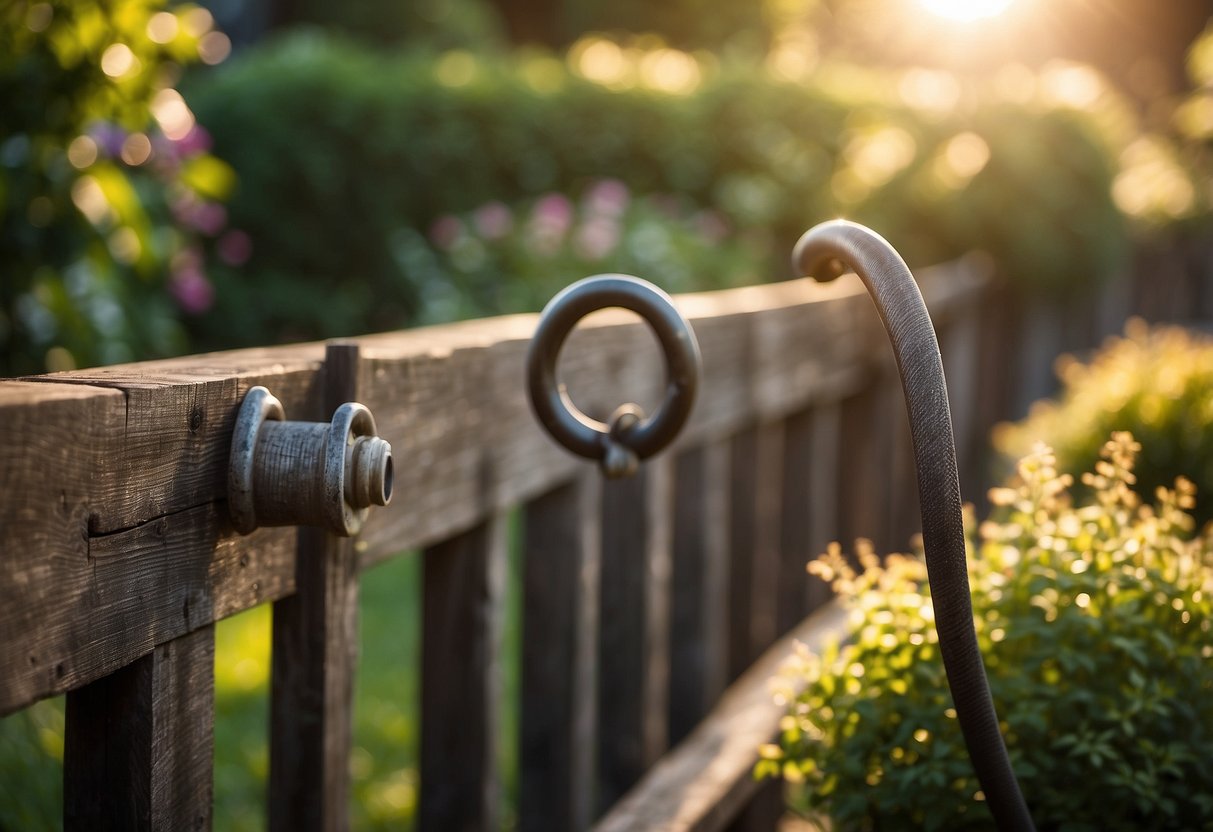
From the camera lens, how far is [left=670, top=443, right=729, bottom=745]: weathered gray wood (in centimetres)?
283

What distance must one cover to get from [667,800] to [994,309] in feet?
18.9

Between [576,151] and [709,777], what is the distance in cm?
675

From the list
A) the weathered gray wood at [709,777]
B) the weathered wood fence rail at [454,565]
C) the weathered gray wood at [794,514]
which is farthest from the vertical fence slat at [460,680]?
the weathered gray wood at [794,514]

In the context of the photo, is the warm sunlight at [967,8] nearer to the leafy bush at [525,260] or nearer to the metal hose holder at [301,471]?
the leafy bush at [525,260]

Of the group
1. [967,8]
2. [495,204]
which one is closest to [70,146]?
[495,204]

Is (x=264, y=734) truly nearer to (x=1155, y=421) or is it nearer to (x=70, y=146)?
(x=70, y=146)

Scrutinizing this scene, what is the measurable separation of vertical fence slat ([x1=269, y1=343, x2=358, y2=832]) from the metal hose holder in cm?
20

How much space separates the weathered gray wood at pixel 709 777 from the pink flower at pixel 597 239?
3.81m

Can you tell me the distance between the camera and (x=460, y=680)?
181 cm

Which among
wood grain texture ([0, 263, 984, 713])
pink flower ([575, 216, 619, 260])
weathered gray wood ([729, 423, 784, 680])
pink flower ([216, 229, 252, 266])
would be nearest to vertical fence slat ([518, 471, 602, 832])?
wood grain texture ([0, 263, 984, 713])

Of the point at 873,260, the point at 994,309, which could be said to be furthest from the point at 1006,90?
the point at 873,260

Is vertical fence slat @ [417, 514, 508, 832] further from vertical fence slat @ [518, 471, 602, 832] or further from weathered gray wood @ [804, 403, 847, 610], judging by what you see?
weathered gray wood @ [804, 403, 847, 610]

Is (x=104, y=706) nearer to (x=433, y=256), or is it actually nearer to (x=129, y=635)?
(x=129, y=635)

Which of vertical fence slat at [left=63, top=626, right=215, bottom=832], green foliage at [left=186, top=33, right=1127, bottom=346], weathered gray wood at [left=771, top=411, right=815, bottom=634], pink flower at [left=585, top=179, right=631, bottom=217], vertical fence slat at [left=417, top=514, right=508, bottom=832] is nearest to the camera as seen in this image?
vertical fence slat at [left=63, top=626, right=215, bottom=832]
